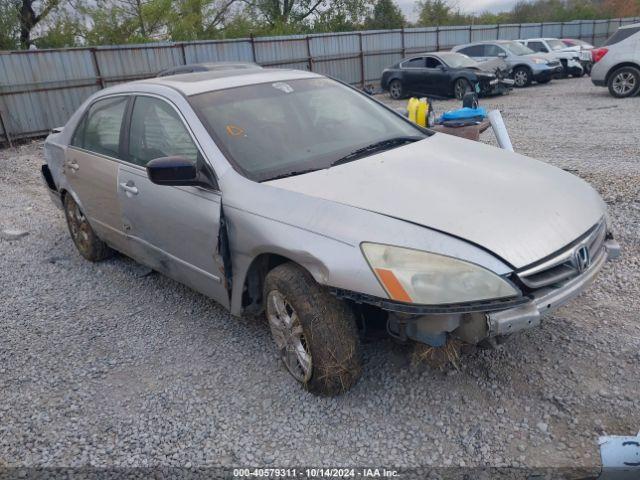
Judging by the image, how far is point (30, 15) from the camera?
21.7 m

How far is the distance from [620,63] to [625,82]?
509mm

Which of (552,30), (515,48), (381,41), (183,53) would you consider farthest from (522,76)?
(552,30)

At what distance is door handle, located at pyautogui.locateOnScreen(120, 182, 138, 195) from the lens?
382 cm

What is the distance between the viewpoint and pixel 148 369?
3.37 m

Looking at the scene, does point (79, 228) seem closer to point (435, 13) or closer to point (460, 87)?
point (460, 87)

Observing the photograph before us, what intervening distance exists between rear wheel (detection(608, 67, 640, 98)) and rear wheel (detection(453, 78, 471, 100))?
3667 mm

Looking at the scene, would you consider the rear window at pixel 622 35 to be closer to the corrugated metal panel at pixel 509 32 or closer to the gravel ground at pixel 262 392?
the gravel ground at pixel 262 392

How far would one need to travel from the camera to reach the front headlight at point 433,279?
2.34m

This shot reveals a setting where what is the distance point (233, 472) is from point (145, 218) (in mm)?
1935

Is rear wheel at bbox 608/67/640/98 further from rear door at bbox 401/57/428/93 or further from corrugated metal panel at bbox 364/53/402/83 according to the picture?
corrugated metal panel at bbox 364/53/402/83

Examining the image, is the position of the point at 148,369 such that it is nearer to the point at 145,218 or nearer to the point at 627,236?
the point at 145,218

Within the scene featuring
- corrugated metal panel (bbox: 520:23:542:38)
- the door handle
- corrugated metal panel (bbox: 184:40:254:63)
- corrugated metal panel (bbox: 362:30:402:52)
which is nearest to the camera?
the door handle

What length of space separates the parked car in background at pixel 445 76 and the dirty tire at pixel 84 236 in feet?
41.7

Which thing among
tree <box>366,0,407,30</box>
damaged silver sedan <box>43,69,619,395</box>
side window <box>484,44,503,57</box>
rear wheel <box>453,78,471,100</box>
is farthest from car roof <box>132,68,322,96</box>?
tree <box>366,0,407,30</box>
